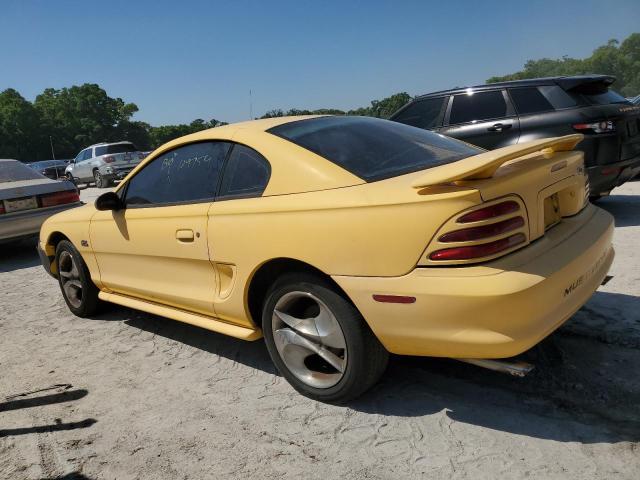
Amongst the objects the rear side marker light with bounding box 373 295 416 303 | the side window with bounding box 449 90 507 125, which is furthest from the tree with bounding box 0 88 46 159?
the rear side marker light with bounding box 373 295 416 303

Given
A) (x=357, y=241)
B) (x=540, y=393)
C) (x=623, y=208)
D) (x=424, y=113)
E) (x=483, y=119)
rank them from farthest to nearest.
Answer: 1. (x=424, y=113)
2. (x=623, y=208)
3. (x=483, y=119)
4. (x=540, y=393)
5. (x=357, y=241)

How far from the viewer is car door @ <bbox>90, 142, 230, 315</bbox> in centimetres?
320

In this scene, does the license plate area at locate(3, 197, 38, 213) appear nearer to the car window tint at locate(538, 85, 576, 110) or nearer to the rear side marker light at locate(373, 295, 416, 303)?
the rear side marker light at locate(373, 295, 416, 303)

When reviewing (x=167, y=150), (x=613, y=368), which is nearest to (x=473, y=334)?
(x=613, y=368)

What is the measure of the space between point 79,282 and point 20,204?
374cm

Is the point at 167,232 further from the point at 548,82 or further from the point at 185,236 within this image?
the point at 548,82

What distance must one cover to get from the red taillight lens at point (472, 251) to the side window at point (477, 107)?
4.54 m

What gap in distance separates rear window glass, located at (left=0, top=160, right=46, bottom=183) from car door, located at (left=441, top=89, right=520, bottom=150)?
6.43m

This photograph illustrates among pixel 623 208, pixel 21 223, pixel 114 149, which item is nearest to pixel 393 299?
pixel 623 208

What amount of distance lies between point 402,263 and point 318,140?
1007mm

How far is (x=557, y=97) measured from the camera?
582 cm

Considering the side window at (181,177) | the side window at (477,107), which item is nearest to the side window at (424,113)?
the side window at (477,107)

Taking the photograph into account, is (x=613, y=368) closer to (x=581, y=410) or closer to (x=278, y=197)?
(x=581, y=410)

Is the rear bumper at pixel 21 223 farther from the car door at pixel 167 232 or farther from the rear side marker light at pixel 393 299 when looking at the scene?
the rear side marker light at pixel 393 299
